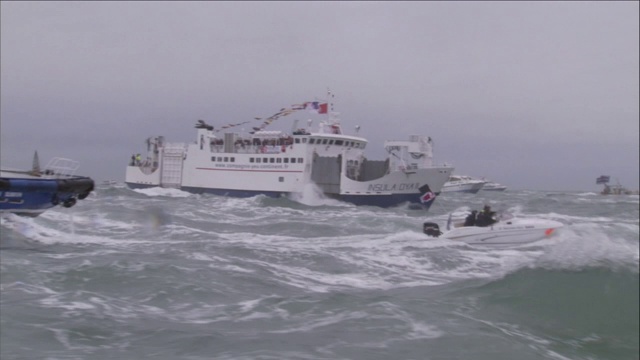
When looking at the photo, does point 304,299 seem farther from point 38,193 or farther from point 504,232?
point 504,232

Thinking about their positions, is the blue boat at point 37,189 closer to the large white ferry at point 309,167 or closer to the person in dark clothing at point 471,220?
the person in dark clothing at point 471,220

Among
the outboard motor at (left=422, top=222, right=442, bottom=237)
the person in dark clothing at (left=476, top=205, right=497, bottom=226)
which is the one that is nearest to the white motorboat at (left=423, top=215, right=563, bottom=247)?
the outboard motor at (left=422, top=222, right=442, bottom=237)

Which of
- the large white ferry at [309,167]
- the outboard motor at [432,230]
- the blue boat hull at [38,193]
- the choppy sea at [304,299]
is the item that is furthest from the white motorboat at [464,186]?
the blue boat hull at [38,193]

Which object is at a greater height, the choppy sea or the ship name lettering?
the ship name lettering

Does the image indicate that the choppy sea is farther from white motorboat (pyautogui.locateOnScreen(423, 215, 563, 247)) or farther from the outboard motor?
the outboard motor

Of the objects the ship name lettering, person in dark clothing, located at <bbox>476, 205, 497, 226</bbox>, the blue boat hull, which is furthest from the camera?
the ship name lettering

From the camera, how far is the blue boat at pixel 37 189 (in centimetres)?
1848

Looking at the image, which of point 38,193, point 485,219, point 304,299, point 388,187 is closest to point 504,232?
point 485,219

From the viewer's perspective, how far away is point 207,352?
7.71 meters

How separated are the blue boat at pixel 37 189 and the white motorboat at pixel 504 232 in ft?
36.0

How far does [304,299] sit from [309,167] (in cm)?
3796

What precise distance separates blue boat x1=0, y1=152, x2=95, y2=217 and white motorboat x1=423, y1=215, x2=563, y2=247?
11.0 m

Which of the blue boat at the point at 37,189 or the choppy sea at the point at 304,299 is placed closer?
the choppy sea at the point at 304,299

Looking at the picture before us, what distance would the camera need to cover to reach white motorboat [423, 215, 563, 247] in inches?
820
